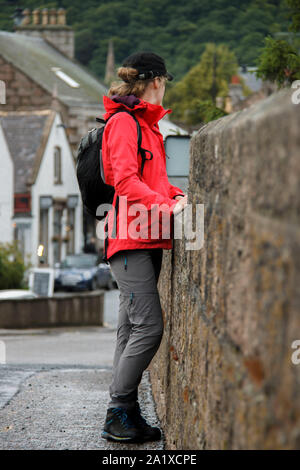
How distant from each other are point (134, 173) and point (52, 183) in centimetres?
4070

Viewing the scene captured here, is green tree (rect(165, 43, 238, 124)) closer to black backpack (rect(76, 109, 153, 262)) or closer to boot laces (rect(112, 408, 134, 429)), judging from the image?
black backpack (rect(76, 109, 153, 262))

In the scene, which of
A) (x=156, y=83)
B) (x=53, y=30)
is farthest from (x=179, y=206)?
(x=53, y=30)

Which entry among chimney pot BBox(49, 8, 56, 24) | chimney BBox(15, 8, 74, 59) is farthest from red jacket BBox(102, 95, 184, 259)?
chimney pot BBox(49, 8, 56, 24)

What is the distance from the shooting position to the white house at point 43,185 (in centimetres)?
4162

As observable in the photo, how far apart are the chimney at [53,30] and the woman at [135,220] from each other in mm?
65613

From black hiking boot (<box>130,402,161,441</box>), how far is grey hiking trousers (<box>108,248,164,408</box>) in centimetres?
10

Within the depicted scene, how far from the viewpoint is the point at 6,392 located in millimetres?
6648

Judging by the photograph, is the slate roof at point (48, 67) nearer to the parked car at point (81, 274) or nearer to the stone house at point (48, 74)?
the stone house at point (48, 74)

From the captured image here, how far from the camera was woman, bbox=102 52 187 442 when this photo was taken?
14.4ft

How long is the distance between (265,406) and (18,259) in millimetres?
19141

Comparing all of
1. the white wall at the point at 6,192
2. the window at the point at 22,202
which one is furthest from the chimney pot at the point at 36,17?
the white wall at the point at 6,192

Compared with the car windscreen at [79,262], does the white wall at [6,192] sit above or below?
above

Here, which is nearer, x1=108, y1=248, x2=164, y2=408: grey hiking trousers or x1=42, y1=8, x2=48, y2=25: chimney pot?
x1=108, y1=248, x2=164, y2=408: grey hiking trousers

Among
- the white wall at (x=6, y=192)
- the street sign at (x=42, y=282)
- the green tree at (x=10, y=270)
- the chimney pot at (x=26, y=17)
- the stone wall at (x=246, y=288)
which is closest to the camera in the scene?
the stone wall at (x=246, y=288)
